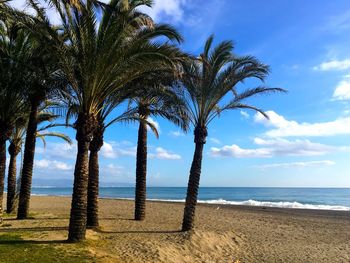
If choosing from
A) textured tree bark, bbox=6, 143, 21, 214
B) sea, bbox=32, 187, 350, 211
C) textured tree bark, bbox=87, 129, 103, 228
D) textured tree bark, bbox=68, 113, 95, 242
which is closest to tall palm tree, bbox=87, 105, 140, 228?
textured tree bark, bbox=87, 129, 103, 228

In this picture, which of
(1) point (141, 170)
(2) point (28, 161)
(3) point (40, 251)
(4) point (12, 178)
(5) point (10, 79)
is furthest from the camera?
(4) point (12, 178)

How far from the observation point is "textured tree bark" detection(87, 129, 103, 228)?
48.8 ft

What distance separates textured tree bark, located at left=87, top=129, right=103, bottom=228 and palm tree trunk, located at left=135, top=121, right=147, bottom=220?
3.98 meters

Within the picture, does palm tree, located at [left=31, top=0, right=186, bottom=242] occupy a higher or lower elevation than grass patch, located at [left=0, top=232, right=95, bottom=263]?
higher

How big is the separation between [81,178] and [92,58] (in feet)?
12.0

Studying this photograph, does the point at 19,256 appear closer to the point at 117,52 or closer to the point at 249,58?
the point at 117,52

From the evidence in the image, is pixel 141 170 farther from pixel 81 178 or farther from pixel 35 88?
pixel 81 178

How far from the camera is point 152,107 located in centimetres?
1773

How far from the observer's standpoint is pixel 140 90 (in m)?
15.6

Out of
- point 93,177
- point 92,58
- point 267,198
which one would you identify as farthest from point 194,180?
point 267,198

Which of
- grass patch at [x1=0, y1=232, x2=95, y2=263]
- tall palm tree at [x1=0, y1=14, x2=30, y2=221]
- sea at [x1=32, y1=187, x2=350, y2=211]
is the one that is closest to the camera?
grass patch at [x1=0, y1=232, x2=95, y2=263]

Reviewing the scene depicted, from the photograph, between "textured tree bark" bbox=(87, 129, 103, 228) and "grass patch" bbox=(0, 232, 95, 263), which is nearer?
"grass patch" bbox=(0, 232, 95, 263)

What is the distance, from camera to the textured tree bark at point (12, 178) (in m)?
20.9

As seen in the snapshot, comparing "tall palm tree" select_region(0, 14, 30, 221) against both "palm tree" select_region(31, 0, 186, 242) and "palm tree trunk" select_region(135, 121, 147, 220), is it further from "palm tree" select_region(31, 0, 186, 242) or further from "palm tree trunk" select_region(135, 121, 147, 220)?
"palm tree trunk" select_region(135, 121, 147, 220)
